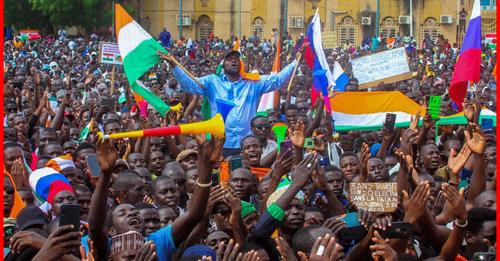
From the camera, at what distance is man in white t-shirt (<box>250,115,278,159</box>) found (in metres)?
9.55

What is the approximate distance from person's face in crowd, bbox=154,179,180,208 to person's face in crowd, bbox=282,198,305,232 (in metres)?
1.03

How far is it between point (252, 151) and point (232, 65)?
5.38 ft

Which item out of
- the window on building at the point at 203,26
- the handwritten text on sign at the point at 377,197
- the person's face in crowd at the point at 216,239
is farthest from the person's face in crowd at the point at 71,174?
the window on building at the point at 203,26

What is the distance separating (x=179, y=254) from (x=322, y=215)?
101cm

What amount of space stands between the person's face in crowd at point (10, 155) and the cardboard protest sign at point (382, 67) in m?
6.91

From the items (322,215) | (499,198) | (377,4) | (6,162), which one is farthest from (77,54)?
(499,198)

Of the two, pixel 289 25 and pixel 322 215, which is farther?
pixel 289 25

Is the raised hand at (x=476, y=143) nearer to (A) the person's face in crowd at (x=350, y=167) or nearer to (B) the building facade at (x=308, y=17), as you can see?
(A) the person's face in crowd at (x=350, y=167)

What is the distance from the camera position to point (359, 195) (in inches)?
228

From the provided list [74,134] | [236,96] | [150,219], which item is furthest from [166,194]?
[74,134]

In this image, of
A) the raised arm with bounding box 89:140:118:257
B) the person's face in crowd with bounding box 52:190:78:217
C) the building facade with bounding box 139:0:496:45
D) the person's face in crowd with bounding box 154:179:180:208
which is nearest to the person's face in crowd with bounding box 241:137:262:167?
the person's face in crowd with bounding box 154:179:180:208

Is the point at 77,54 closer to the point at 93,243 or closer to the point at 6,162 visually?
the point at 6,162

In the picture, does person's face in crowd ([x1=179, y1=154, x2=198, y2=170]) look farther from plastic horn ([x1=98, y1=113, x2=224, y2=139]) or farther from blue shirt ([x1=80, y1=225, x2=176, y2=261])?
plastic horn ([x1=98, y1=113, x2=224, y2=139])

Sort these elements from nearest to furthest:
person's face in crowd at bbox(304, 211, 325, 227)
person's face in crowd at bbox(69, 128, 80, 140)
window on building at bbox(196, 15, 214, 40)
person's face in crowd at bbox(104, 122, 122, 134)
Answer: person's face in crowd at bbox(304, 211, 325, 227)
person's face in crowd at bbox(104, 122, 122, 134)
person's face in crowd at bbox(69, 128, 80, 140)
window on building at bbox(196, 15, 214, 40)
